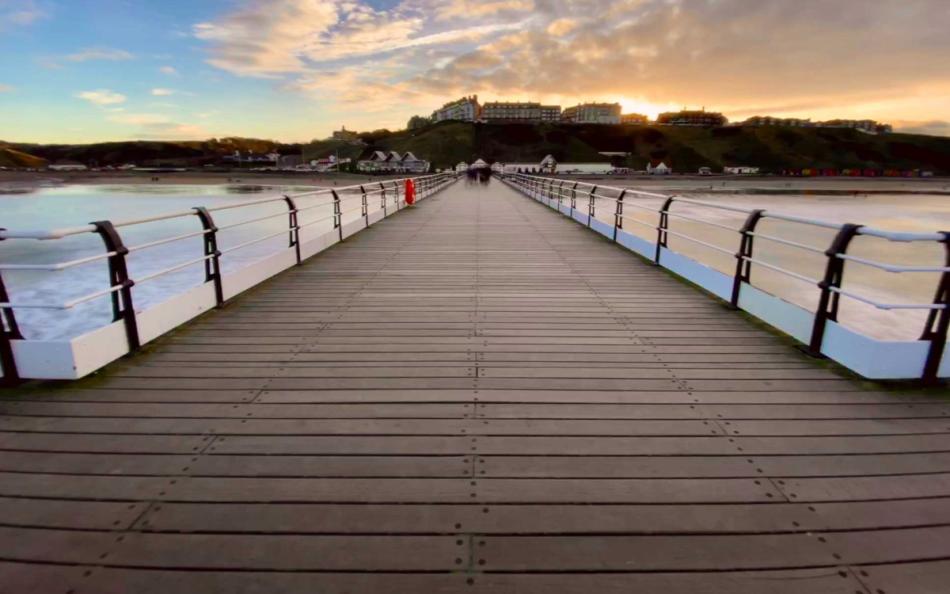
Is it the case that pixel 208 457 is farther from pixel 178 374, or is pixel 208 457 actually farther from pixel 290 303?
pixel 290 303

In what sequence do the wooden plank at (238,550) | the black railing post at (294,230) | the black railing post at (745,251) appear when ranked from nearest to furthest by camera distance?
the wooden plank at (238,550) → the black railing post at (745,251) → the black railing post at (294,230)

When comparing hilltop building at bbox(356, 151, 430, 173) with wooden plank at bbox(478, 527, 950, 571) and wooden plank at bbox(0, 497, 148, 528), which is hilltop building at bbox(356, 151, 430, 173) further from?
wooden plank at bbox(478, 527, 950, 571)

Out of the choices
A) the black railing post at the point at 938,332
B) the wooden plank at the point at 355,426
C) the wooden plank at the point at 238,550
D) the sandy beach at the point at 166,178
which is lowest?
the wooden plank at the point at 238,550

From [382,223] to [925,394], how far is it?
13.3 metres

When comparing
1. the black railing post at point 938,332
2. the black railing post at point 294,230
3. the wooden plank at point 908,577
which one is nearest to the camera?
the wooden plank at point 908,577

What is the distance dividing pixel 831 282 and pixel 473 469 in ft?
11.9

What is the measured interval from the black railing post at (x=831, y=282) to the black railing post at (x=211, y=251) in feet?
20.3

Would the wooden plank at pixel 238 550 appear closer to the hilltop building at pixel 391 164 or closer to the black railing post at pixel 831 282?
the black railing post at pixel 831 282

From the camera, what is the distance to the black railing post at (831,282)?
13.8 ft

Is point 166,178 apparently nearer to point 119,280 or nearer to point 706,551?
point 119,280

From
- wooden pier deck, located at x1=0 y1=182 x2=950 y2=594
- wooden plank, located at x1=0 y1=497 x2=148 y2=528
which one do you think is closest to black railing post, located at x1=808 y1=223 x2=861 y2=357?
wooden pier deck, located at x1=0 y1=182 x2=950 y2=594

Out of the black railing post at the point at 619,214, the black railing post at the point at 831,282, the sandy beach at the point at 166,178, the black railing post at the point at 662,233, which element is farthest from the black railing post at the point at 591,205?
the sandy beach at the point at 166,178

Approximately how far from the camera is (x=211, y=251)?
601 centimetres

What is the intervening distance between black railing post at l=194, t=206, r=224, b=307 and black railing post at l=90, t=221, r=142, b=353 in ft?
4.27
